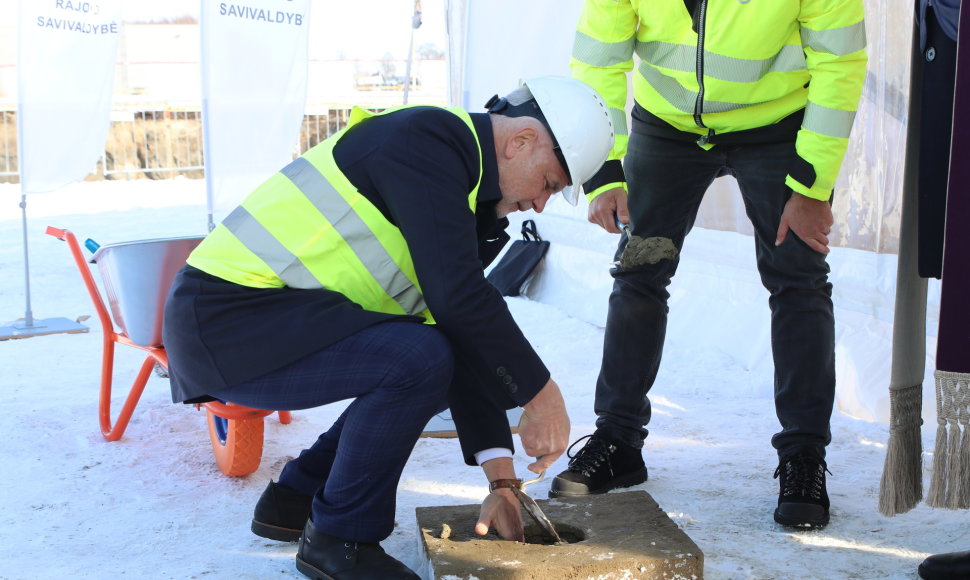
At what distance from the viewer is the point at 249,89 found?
497 cm

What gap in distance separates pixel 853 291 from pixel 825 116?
57.1 inches

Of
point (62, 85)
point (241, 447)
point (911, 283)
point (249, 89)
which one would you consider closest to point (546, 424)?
point (911, 283)

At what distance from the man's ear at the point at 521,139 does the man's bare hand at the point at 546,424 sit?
0.45 meters

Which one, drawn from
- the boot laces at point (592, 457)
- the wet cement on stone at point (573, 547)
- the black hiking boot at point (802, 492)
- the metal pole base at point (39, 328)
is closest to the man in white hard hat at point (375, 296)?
the wet cement on stone at point (573, 547)

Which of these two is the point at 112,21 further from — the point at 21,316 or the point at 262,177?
the point at 21,316

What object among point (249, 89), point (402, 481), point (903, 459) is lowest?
point (402, 481)

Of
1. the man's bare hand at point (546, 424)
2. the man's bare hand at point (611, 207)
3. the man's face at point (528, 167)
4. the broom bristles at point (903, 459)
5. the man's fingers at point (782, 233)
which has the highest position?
the man's face at point (528, 167)

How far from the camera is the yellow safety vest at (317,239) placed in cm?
185

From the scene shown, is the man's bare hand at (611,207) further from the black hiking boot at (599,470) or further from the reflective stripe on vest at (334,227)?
the reflective stripe on vest at (334,227)

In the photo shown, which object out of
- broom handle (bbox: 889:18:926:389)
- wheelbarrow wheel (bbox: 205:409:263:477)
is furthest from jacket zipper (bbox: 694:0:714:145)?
wheelbarrow wheel (bbox: 205:409:263:477)

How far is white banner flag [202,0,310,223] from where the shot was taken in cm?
479

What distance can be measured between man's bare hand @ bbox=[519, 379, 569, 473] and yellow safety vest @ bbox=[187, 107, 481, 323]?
354 mm

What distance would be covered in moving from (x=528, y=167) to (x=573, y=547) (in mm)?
778

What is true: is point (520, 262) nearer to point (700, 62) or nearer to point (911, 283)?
point (700, 62)
